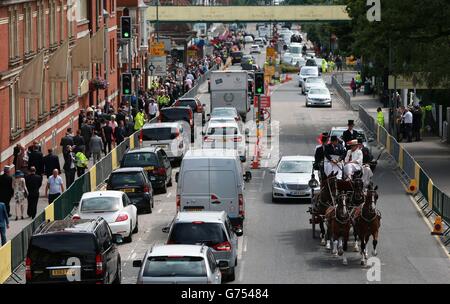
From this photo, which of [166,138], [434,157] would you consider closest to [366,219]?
[166,138]

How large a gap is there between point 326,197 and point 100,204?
18.6 ft

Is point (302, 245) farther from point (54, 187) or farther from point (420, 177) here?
point (420, 177)

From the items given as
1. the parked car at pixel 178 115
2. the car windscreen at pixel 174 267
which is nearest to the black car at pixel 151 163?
the parked car at pixel 178 115

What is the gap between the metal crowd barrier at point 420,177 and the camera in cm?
3634

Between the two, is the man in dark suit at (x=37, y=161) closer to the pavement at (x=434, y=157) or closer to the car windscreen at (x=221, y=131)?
the car windscreen at (x=221, y=131)

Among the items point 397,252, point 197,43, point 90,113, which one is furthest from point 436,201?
point 197,43

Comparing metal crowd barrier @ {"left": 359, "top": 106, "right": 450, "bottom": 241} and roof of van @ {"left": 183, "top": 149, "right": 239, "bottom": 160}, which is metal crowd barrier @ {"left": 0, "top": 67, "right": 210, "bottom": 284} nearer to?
roof of van @ {"left": 183, "top": 149, "right": 239, "bottom": 160}

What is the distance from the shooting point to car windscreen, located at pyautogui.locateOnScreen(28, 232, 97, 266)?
2417 cm

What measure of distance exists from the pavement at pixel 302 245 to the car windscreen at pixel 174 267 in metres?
5.24

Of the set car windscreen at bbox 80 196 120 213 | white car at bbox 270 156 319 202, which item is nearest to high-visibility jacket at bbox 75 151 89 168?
white car at bbox 270 156 319 202

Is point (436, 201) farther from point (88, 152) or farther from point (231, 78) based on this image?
point (231, 78)

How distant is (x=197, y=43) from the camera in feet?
476

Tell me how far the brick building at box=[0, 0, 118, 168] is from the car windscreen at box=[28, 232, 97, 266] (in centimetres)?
1973
